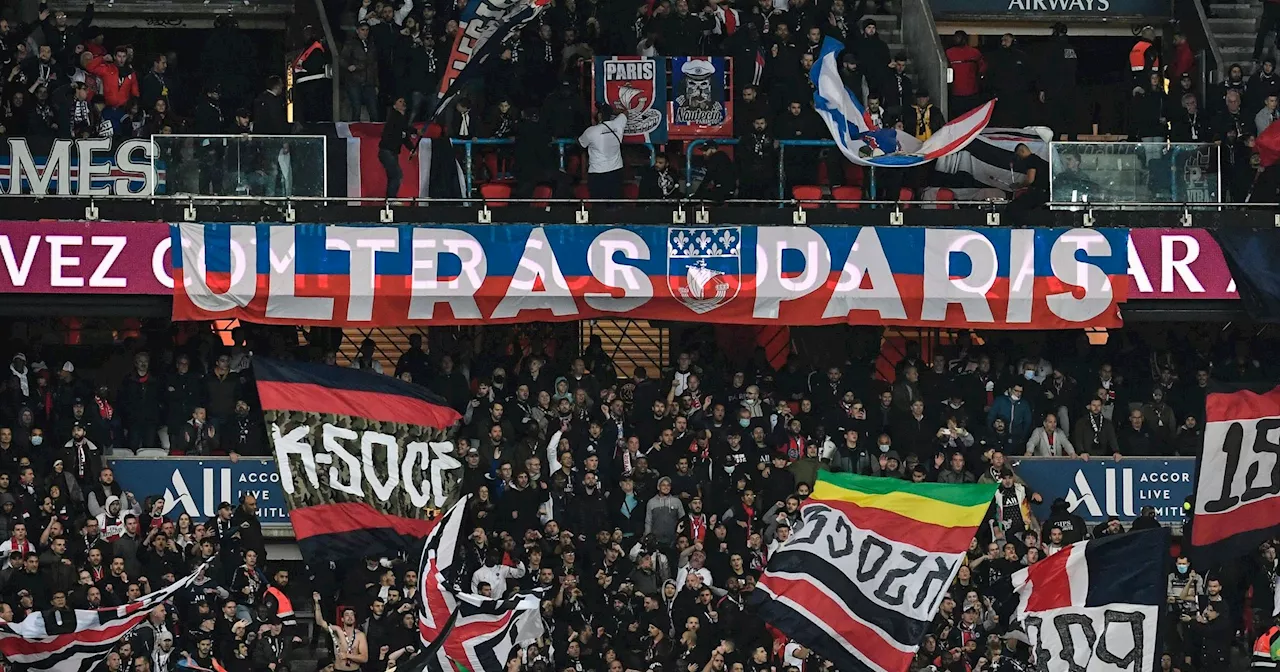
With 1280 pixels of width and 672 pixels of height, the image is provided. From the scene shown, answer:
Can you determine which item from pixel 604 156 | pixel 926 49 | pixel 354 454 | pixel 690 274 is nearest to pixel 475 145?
pixel 604 156

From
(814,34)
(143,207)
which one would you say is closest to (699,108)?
(814,34)

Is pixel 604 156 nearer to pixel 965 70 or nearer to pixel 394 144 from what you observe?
pixel 394 144

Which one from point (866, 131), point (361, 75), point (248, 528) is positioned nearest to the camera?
point (248, 528)

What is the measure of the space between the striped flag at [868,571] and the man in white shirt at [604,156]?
289 inches

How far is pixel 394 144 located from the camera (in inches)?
1278

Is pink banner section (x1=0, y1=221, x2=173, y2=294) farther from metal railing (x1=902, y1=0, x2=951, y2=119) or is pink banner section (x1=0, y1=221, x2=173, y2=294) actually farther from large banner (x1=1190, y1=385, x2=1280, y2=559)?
A: large banner (x1=1190, y1=385, x2=1280, y2=559)

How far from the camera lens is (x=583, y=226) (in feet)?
106

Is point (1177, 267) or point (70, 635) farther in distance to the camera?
point (1177, 267)

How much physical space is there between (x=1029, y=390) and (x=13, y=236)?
38.7 ft

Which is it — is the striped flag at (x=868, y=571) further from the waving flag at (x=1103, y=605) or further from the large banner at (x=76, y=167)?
the large banner at (x=76, y=167)

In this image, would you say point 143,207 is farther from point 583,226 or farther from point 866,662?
point 866,662

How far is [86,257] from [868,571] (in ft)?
36.1

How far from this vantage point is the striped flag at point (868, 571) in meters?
25.1

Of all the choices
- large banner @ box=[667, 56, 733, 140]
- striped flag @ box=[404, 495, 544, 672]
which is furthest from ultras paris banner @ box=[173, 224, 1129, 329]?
striped flag @ box=[404, 495, 544, 672]
